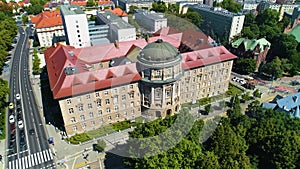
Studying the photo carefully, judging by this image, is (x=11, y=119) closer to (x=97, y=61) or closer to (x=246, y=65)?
(x=97, y=61)

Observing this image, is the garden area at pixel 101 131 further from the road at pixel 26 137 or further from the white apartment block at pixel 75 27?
the white apartment block at pixel 75 27

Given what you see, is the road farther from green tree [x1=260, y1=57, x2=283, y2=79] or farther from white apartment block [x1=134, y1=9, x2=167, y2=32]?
green tree [x1=260, y1=57, x2=283, y2=79]

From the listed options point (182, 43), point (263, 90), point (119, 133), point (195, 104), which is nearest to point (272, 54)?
point (263, 90)

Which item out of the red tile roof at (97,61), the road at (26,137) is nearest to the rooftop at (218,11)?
the red tile roof at (97,61)

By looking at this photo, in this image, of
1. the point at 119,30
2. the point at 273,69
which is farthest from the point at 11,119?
the point at 273,69

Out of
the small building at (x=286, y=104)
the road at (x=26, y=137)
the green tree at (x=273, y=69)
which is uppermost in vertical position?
the green tree at (x=273, y=69)

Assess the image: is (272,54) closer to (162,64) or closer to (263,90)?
(263,90)

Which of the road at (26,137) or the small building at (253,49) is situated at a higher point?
the small building at (253,49)
